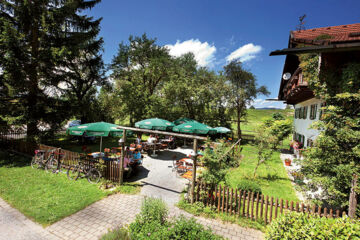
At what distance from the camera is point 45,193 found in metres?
6.94

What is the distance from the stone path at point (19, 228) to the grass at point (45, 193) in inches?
6.9

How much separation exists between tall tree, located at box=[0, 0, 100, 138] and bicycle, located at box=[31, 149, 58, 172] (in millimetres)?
4736

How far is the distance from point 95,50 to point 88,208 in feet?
58.2

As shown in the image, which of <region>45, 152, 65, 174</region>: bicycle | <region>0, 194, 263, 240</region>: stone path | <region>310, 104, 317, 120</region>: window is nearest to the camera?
<region>0, 194, 263, 240</region>: stone path

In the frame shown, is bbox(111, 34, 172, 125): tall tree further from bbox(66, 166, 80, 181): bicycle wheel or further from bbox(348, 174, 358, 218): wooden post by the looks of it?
bbox(348, 174, 358, 218): wooden post

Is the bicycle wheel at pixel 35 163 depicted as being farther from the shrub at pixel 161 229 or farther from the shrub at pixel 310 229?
the shrub at pixel 310 229

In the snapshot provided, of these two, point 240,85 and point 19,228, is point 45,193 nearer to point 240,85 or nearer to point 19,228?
point 19,228

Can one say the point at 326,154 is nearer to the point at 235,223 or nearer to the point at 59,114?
the point at 235,223

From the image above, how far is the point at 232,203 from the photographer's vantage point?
19.6 ft

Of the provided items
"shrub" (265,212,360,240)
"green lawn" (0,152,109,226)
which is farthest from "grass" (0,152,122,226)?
"shrub" (265,212,360,240)

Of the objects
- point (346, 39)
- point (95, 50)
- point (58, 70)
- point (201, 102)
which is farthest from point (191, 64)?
point (346, 39)

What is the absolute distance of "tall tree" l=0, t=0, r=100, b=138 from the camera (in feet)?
39.2

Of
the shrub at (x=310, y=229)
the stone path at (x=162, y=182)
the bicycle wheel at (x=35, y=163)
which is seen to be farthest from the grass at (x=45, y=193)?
the shrub at (x=310, y=229)

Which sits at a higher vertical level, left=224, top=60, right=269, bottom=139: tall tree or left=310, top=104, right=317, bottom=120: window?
left=224, top=60, right=269, bottom=139: tall tree
